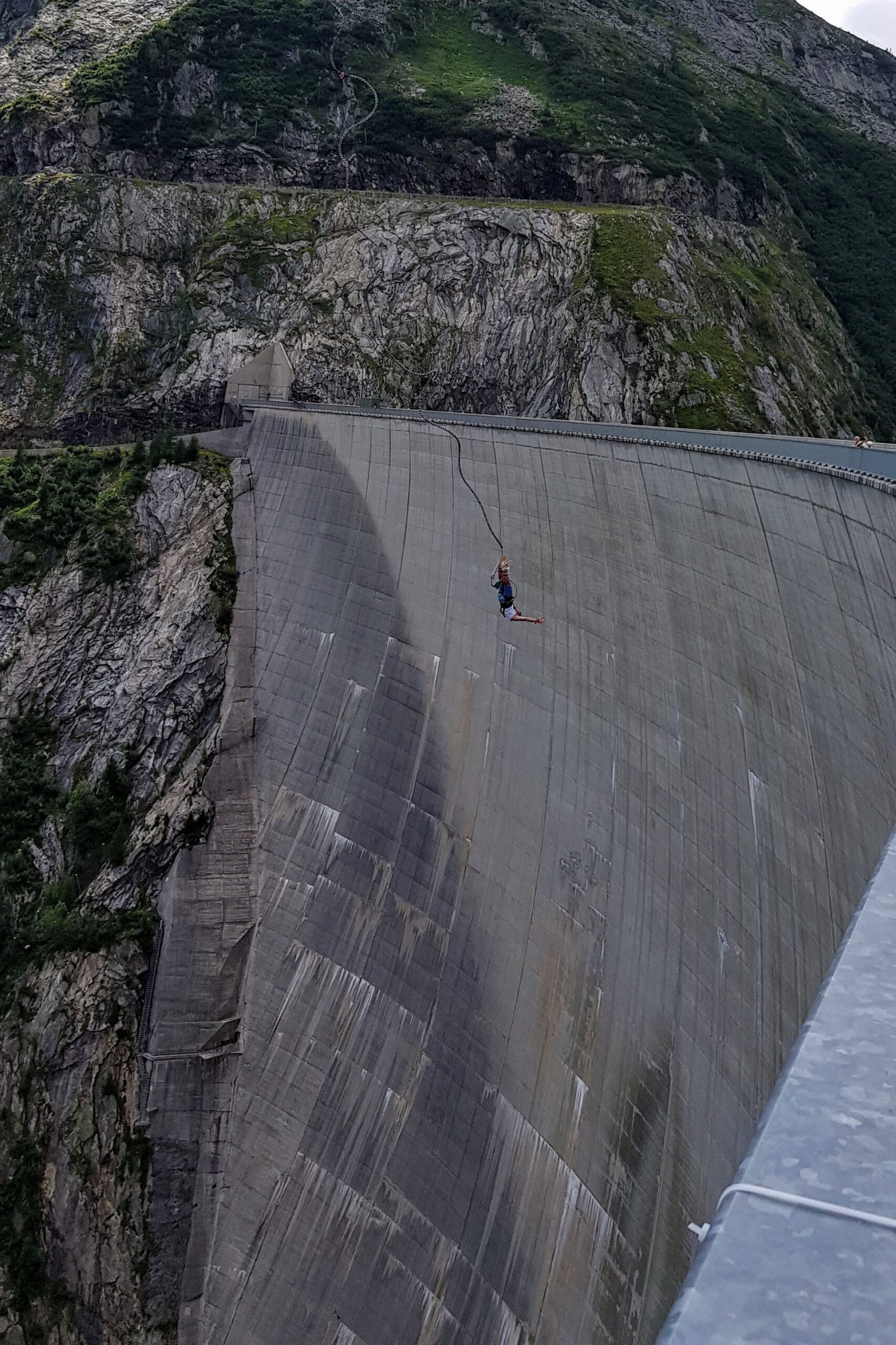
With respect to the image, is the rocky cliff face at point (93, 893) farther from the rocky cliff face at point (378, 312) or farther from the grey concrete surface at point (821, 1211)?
the grey concrete surface at point (821, 1211)

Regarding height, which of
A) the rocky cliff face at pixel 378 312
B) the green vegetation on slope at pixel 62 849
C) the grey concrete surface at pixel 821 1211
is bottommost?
the green vegetation on slope at pixel 62 849

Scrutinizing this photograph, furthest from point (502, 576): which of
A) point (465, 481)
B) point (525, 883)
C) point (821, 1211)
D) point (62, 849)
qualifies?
point (62, 849)

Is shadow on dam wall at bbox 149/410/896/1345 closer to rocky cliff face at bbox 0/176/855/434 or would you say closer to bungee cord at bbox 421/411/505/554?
bungee cord at bbox 421/411/505/554

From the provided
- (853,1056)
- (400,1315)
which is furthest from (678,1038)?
(853,1056)

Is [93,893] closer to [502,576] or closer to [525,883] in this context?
[525,883]

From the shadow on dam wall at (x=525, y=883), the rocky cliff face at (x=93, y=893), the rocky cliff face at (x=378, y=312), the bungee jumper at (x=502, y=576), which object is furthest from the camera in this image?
the rocky cliff face at (x=378, y=312)

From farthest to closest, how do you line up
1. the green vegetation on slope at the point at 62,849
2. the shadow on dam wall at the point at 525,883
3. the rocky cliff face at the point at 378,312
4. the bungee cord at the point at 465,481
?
the rocky cliff face at the point at 378,312, the green vegetation on slope at the point at 62,849, the bungee cord at the point at 465,481, the shadow on dam wall at the point at 525,883

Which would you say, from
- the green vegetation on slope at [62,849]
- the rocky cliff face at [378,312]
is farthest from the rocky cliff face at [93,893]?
the rocky cliff face at [378,312]

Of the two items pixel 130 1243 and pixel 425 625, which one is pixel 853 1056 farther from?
pixel 130 1243
